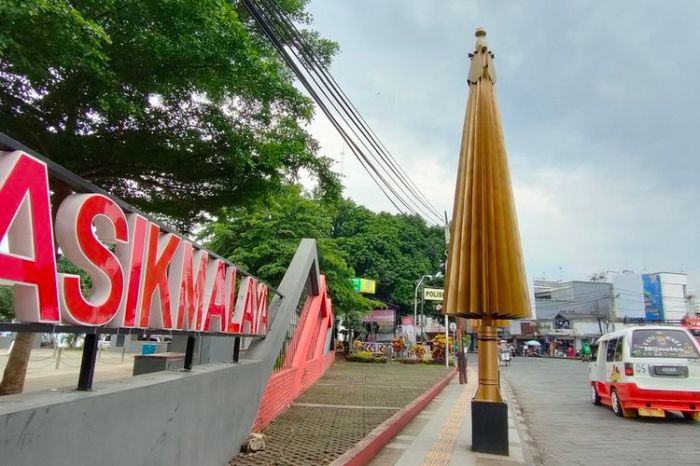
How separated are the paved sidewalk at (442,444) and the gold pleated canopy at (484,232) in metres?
1.64

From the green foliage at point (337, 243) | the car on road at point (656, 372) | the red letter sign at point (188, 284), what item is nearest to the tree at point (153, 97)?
the green foliage at point (337, 243)

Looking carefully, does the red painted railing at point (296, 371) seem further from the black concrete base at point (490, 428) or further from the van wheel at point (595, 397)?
the van wheel at point (595, 397)

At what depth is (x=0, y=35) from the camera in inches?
177

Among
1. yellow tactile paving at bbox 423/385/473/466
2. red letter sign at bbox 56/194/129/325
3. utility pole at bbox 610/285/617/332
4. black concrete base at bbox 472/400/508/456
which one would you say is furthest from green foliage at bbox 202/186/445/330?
utility pole at bbox 610/285/617/332

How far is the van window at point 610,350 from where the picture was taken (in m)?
10.2

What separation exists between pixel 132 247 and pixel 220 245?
51.1 feet

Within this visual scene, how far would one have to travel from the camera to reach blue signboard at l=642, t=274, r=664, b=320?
46969 mm

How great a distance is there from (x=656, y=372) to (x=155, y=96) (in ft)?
32.0

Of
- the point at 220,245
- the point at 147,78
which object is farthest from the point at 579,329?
the point at 147,78

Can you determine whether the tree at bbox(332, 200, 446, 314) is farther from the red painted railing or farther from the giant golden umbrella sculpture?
the giant golden umbrella sculpture

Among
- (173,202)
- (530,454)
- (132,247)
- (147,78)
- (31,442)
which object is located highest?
(147,78)

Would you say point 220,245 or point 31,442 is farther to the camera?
point 220,245

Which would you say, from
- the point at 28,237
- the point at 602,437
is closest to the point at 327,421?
the point at 602,437

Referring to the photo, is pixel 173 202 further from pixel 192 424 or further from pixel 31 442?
pixel 31 442
